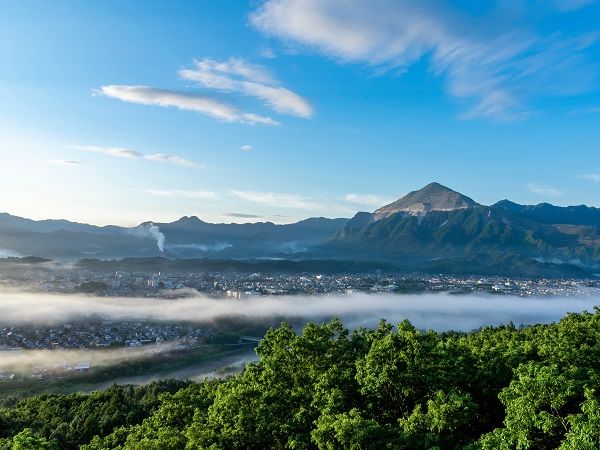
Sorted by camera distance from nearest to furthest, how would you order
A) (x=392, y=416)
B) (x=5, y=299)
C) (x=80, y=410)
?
(x=392, y=416) < (x=80, y=410) < (x=5, y=299)

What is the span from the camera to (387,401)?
21.6 m

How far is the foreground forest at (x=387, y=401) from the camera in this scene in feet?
53.9

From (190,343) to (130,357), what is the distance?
76.7 ft

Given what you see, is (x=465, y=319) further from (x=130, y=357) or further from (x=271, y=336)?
(x=271, y=336)

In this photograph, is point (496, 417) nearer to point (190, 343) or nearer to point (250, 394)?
point (250, 394)

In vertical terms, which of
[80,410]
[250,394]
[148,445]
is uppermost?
[250,394]

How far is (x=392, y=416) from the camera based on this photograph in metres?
21.2

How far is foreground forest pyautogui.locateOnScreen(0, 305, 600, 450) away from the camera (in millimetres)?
16438

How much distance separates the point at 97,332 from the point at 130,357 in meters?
26.0

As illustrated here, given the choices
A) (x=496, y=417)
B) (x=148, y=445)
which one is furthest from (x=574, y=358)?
(x=148, y=445)

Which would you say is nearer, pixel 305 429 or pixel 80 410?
pixel 305 429

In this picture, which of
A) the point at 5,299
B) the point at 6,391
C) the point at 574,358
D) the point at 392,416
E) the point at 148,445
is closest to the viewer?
the point at 148,445

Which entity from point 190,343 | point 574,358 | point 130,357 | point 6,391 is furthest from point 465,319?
point 574,358

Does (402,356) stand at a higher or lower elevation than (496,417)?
higher
